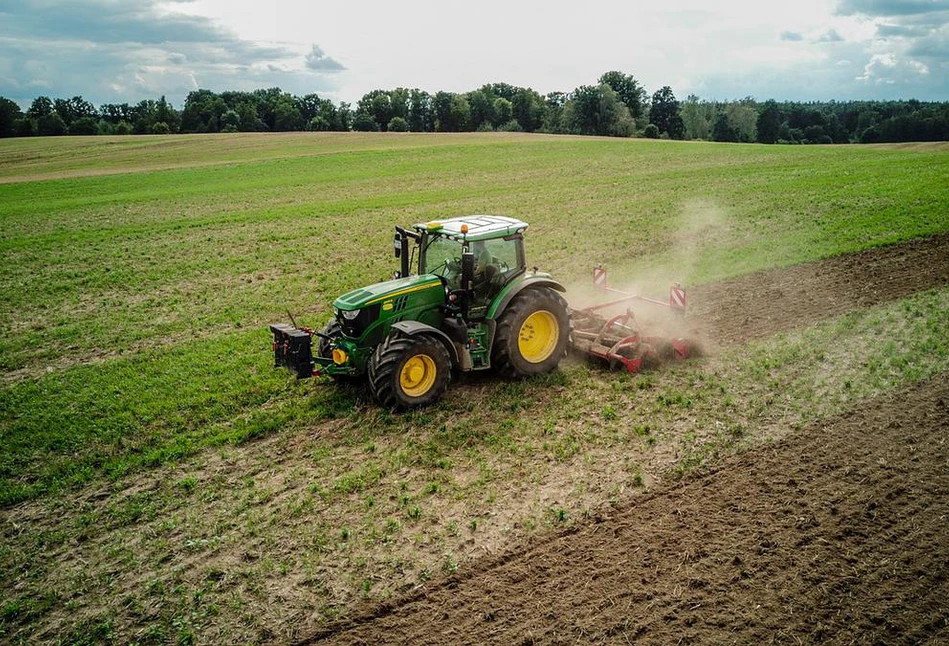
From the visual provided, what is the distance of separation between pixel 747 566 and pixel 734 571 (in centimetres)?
17

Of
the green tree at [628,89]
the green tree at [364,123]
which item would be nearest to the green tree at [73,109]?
the green tree at [364,123]

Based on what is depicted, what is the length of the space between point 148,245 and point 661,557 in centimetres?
2201

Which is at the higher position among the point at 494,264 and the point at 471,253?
the point at 471,253

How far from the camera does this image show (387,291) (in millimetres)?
10375

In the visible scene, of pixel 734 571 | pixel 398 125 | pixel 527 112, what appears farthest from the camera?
pixel 527 112

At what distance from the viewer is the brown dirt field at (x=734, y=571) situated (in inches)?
246

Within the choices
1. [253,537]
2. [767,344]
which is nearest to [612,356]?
[767,344]

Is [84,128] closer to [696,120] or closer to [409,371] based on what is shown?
[696,120]

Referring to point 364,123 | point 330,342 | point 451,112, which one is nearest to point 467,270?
point 330,342

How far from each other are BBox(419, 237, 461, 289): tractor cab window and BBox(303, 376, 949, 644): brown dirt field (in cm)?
449

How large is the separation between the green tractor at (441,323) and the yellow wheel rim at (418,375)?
0.01 m

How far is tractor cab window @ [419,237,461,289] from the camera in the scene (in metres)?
10.8

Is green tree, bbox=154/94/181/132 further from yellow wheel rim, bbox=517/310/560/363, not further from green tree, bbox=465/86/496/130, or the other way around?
yellow wheel rim, bbox=517/310/560/363

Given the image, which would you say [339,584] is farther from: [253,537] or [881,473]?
[881,473]
